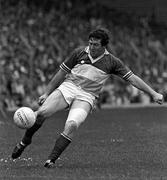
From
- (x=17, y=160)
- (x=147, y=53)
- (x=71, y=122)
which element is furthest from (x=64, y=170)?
(x=147, y=53)

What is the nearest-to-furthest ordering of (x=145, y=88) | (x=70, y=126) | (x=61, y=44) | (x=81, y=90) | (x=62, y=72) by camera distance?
1. (x=70, y=126)
2. (x=145, y=88)
3. (x=81, y=90)
4. (x=62, y=72)
5. (x=61, y=44)

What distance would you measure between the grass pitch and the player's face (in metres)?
1.78

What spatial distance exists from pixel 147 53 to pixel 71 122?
112 feet

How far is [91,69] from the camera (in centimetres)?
1161

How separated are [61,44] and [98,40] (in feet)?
92.1

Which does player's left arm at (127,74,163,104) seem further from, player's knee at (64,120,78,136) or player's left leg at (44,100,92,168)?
player's knee at (64,120,78,136)

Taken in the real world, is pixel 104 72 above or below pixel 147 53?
above

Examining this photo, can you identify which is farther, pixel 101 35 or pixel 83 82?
pixel 83 82

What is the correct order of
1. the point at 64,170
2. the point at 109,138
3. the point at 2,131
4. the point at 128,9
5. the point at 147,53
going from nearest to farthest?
the point at 64,170 < the point at 109,138 < the point at 2,131 < the point at 147,53 < the point at 128,9

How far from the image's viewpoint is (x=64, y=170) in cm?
1077

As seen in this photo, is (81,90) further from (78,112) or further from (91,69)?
(78,112)

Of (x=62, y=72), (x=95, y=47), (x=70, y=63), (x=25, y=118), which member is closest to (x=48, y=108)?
(x=25, y=118)

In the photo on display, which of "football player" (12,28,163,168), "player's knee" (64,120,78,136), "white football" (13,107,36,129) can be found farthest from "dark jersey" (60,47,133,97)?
"white football" (13,107,36,129)

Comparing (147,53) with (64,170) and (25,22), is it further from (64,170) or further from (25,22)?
(64,170)
